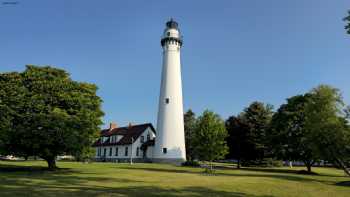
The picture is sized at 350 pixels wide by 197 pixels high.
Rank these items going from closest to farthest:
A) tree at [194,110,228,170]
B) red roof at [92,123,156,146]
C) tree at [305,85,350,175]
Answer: tree at [305,85,350,175] → tree at [194,110,228,170] → red roof at [92,123,156,146]

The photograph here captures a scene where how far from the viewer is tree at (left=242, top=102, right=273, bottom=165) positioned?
5034 centimetres

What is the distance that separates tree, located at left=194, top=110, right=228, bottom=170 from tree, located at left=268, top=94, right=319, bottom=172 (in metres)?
12.1

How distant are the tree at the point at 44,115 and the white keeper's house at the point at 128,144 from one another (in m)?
26.5

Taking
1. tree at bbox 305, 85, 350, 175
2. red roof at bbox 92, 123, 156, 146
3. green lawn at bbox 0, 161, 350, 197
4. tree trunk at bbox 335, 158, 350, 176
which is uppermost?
red roof at bbox 92, 123, 156, 146

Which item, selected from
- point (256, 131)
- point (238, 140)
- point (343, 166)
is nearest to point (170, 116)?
point (238, 140)

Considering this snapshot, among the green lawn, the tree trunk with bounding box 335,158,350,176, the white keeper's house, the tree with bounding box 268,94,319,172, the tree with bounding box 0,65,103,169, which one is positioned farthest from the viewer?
the white keeper's house

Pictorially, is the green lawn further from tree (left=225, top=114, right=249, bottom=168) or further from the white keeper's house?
the white keeper's house

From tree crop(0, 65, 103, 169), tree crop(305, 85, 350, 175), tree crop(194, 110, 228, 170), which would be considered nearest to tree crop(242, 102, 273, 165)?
tree crop(194, 110, 228, 170)

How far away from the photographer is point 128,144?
63.6m

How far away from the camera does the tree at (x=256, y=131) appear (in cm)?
5034

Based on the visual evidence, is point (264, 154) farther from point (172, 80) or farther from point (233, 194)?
point (233, 194)

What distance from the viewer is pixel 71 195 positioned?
1421 centimetres

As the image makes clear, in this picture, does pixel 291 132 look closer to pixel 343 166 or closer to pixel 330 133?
pixel 330 133

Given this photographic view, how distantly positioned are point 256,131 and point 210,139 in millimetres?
17758
